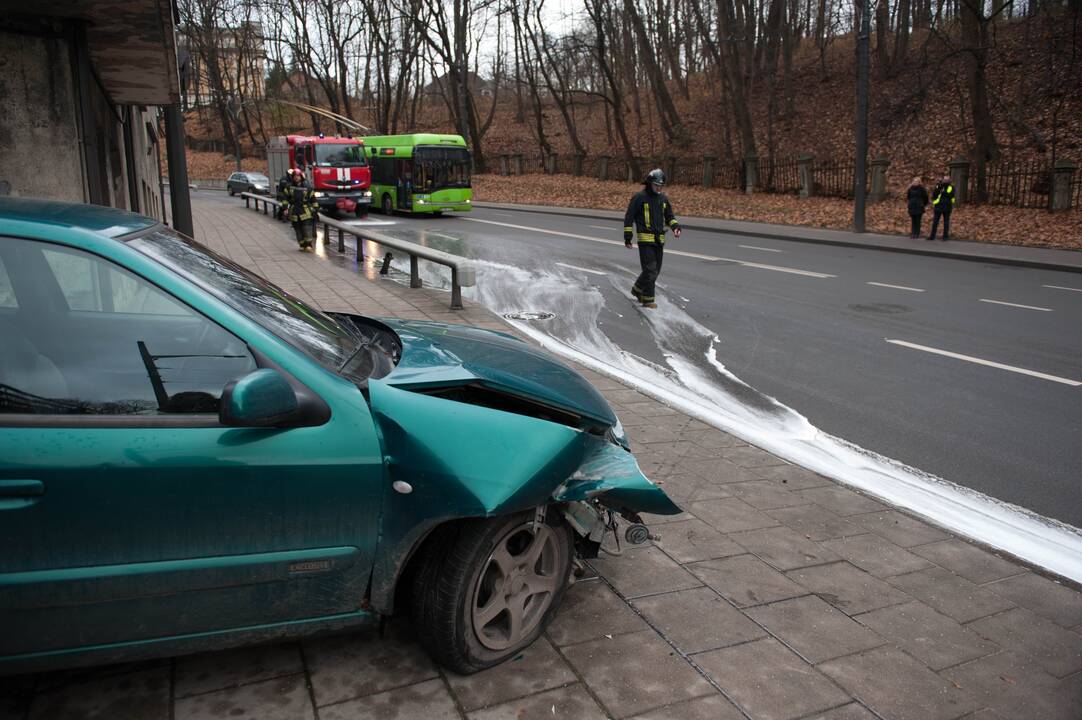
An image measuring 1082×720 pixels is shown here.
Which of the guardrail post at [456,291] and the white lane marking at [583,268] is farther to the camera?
the white lane marking at [583,268]

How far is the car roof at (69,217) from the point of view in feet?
8.79

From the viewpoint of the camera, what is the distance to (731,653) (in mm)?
3221

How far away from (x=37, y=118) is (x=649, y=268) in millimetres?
7571

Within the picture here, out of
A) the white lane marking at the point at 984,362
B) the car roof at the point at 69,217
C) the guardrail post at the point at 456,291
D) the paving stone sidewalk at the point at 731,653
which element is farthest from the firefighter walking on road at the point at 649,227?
the car roof at the point at 69,217

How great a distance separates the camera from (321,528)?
8.96 feet

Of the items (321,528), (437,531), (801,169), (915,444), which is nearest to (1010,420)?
(915,444)

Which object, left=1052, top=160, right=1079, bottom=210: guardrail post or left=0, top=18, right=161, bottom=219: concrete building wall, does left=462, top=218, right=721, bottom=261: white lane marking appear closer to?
left=1052, top=160, right=1079, bottom=210: guardrail post

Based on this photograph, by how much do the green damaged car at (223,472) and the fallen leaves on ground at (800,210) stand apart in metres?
20.5

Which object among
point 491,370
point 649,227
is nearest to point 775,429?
point 491,370

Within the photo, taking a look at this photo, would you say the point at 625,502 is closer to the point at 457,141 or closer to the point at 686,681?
the point at 686,681

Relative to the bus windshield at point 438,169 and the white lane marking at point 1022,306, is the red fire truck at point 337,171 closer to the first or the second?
the bus windshield at point 438,169

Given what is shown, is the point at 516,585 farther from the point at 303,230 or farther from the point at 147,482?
the point at 303,230

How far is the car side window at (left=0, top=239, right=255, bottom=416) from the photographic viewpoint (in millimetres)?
2537

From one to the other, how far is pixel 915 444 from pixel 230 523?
508 cm
